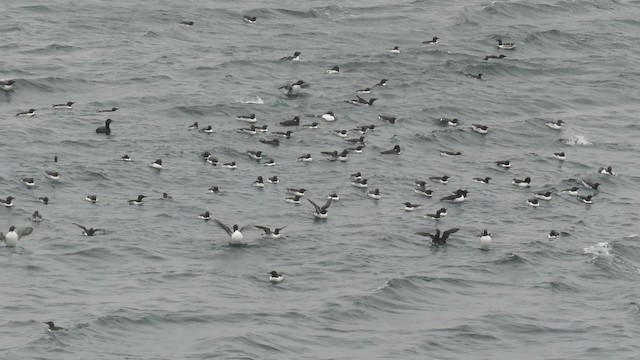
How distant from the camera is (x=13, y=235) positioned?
1970 inches

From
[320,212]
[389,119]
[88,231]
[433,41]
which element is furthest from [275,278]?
[433,41]

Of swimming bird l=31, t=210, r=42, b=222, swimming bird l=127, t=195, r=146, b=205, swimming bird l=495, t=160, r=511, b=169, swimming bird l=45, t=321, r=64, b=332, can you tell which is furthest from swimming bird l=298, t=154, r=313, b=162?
swimming bird l=45, t=321, r=64, b=332

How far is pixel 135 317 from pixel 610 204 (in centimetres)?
2356

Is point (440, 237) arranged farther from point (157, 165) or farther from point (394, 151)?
point (157, 165)

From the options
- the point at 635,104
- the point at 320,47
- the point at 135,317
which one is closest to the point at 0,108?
the point at 320,47

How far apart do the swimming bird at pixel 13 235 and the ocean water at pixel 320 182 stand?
0.59m

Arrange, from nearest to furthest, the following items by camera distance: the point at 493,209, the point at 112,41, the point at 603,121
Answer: the point at 493,209 < the point at 603,121 < the point at 112,41

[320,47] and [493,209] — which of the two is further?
[320,47]

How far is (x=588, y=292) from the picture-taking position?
49.6m

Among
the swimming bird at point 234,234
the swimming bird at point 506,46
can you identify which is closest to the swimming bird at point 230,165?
the swimming bird at point 234,234

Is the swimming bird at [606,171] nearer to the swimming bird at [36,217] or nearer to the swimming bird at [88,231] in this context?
the swimming bird at [88,231]

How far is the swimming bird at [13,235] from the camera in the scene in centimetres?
5003

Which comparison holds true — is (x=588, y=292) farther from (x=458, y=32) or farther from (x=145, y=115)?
(x=458, y=32)

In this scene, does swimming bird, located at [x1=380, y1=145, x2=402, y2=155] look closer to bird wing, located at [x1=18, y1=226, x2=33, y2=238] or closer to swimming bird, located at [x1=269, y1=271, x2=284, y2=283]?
swimming bird, located at [x1=269, y1=271, x2=284, y2=283]
